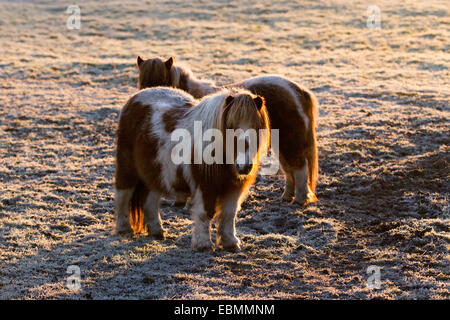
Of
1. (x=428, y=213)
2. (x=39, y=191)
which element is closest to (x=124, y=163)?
(x=39, y=191)

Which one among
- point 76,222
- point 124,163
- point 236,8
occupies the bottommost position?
point 76,222

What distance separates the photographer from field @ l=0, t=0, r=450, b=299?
5.77 meters

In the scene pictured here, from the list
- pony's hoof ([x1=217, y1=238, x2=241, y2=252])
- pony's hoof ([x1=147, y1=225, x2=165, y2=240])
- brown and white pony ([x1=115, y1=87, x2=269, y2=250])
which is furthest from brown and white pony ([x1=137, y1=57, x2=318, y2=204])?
pony's hoof ([x1=147, y1=225, x2=165, y2=240])

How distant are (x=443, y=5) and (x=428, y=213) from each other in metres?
21.5

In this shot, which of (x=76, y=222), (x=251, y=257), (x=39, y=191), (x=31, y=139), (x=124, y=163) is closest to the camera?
(x=251, y=257)

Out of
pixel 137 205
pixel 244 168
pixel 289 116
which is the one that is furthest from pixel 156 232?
pixel 289 116

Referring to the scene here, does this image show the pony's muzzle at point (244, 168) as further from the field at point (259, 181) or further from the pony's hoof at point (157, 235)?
the pony's hoof at point (157, 235)

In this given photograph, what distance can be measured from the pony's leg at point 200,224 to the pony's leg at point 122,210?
1.00 metres

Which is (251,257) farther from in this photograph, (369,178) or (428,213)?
(369,178)

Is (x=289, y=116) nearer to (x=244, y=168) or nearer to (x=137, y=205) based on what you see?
(x=137, y=205)

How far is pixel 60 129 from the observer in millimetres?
11969

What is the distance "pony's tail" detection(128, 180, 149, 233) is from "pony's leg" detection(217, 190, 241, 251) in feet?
3.49

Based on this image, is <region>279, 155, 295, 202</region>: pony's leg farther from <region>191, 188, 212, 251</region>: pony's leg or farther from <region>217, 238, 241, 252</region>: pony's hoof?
<region>191, 188, 212, 251</region>: pony's leg

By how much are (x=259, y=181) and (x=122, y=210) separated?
2904 mm
